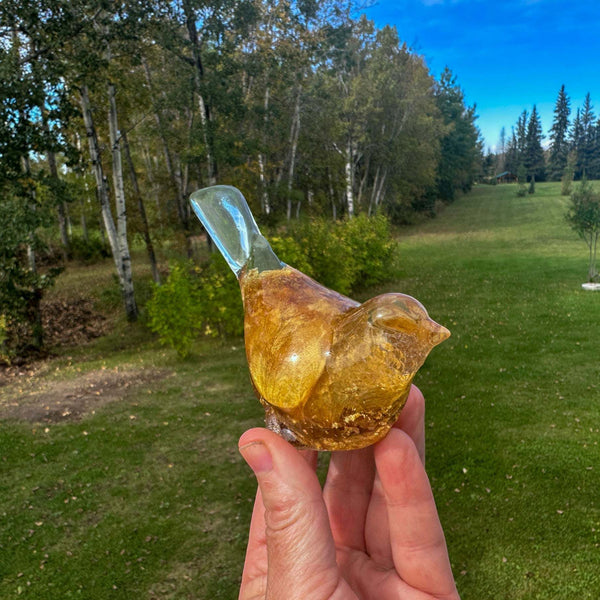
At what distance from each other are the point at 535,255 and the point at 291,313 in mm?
22592

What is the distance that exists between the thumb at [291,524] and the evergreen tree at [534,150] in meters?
83.6

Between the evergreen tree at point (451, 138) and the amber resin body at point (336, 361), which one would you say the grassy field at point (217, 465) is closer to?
the amber resin body at point (336, 361)

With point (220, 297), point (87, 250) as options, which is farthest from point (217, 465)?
point (87, 250)

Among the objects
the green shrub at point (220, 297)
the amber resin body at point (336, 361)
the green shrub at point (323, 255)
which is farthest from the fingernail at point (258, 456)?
the green shrub at point (323, 255)

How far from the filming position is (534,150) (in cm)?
7625

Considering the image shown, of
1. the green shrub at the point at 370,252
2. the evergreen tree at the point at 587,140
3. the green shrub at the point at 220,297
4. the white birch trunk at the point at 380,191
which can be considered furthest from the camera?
the evergreen tree at the point at 587,140

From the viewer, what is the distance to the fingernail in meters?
1.70

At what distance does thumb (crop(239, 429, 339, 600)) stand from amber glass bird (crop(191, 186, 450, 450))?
0.45 feet

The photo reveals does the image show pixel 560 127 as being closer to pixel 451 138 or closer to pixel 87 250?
pixel 451 138

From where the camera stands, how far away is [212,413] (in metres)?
7.64

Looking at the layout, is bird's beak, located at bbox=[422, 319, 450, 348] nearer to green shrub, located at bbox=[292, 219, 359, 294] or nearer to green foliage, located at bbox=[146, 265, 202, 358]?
green foliage, located at bbox=[146, 265, 202, 358]

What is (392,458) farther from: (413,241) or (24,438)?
(413,241)

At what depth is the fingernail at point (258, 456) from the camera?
5.56 ft

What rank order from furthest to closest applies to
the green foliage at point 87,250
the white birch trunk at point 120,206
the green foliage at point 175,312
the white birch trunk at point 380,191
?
the white birch trunk at point 380,191 → the green foliage at point 87,250 → the white birch trunk at point 120,206 → the green foliage at point 175,312
